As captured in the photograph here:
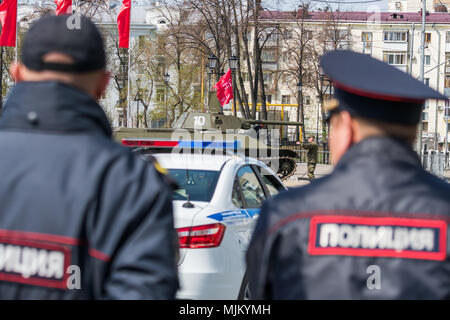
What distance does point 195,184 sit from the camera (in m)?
6.45

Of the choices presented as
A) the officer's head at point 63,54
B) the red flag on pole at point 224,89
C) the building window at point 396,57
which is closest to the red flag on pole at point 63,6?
the red flag on pole at point 224,89

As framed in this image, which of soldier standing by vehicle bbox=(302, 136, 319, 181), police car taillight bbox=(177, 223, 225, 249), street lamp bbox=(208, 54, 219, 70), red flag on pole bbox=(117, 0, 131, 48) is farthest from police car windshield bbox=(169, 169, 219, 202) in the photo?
street lamp bbox=(208, 54, 219, 70)

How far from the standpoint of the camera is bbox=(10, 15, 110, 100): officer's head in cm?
231

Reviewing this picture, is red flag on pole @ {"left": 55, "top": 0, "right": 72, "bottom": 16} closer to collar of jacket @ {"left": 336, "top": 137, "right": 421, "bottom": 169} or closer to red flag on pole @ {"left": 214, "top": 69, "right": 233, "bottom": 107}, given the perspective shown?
red flag on pole @ {"left": 214, "top": 69, "right": 233, "bottom": 107}

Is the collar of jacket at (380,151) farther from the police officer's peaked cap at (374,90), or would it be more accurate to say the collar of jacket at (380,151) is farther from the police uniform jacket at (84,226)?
the police uniform jacket at (84,226)

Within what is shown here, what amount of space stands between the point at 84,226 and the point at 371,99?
3.21 feet

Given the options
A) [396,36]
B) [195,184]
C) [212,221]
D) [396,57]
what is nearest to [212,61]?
[195,184]

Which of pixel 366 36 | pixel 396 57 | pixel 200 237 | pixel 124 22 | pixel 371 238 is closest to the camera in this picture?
pixel 371 238

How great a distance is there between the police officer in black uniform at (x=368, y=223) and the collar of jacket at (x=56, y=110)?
2.06 feet

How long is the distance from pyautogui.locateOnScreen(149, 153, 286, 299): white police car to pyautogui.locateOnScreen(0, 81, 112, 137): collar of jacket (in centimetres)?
342

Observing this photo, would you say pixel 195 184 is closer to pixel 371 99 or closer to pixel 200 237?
pixel 200 237
